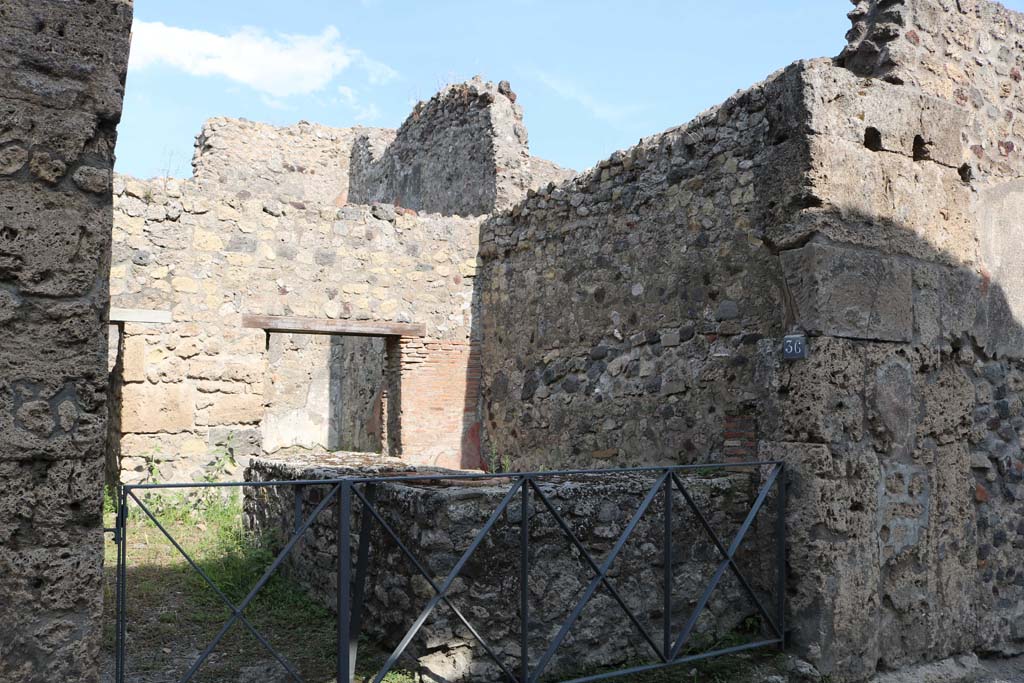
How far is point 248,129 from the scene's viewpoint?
1374 cm

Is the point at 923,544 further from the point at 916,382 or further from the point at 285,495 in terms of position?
the point at 285,495

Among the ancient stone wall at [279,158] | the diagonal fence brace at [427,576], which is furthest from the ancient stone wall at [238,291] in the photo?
the ancient stone wall at [279,158]

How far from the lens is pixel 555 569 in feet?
13.8

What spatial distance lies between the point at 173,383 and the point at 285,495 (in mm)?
2161

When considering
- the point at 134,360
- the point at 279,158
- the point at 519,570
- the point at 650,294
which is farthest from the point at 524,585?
the point at 279,158

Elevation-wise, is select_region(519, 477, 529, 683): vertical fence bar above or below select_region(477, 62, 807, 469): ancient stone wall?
below

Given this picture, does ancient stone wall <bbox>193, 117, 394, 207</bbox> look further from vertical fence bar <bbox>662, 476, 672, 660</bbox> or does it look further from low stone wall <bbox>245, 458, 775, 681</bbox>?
vertical fence bar <bbox>662, 476, 672, 660</bbox>

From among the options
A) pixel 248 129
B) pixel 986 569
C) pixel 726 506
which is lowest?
pixel 986 569

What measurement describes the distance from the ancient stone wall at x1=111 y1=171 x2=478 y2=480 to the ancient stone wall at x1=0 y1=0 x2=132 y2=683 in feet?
16.6

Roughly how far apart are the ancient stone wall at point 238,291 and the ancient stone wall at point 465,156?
1314mm

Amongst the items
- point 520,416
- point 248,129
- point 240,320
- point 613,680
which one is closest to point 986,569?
point 613,680

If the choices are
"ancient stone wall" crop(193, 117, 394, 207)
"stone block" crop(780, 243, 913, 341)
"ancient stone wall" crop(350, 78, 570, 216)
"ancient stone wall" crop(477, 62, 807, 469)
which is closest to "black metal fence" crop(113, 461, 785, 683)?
"stone block" crop(780, 243, 913, 341)

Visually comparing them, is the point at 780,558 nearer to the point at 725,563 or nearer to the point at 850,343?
the point at 725,563

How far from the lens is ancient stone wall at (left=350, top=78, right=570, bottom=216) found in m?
9.75
